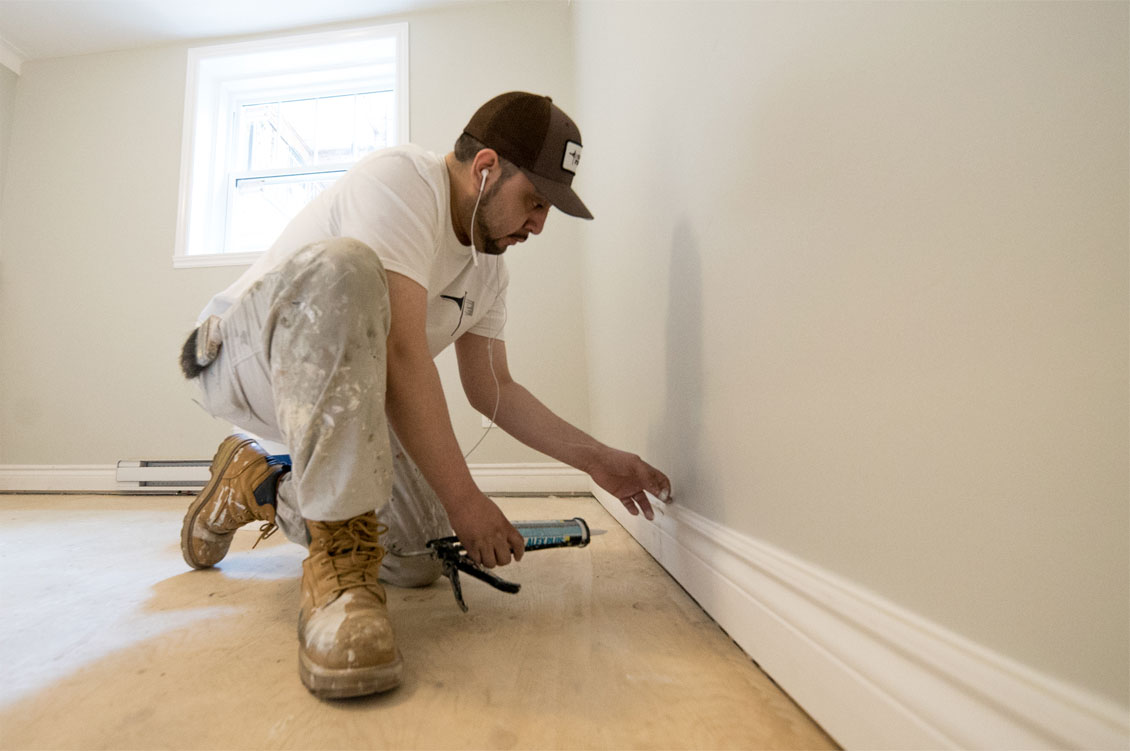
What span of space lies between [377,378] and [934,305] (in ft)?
2.14

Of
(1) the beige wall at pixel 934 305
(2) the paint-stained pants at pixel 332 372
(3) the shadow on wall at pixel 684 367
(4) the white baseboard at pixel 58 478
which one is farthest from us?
(4) the white baseboard at pixel 58 478

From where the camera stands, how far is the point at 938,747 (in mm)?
414

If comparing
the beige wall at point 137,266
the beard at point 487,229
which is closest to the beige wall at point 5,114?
the beige wall at point 137,266

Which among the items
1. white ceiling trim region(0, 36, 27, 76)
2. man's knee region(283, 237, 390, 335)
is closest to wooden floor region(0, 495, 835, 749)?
man's knee region(283, 237, 390, 335)

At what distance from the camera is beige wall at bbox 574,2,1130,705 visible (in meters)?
0.31

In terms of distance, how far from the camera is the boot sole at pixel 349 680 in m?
0.64

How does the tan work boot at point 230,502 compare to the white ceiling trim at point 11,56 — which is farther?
the white ceiling trim at point 11,56

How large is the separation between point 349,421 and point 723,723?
0.56 meters

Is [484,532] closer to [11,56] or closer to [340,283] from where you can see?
[340,283]

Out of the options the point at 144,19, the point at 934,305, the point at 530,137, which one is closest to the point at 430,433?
the point at 530,137

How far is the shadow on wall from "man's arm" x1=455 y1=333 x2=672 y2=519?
7 centimetres

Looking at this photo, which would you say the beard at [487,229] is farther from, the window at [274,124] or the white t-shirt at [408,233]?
the window at [274,124]

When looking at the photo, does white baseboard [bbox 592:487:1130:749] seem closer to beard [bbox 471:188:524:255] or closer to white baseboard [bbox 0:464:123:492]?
beard [bbox 471:188:524:255]

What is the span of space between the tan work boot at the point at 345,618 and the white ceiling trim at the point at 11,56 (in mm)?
4041
